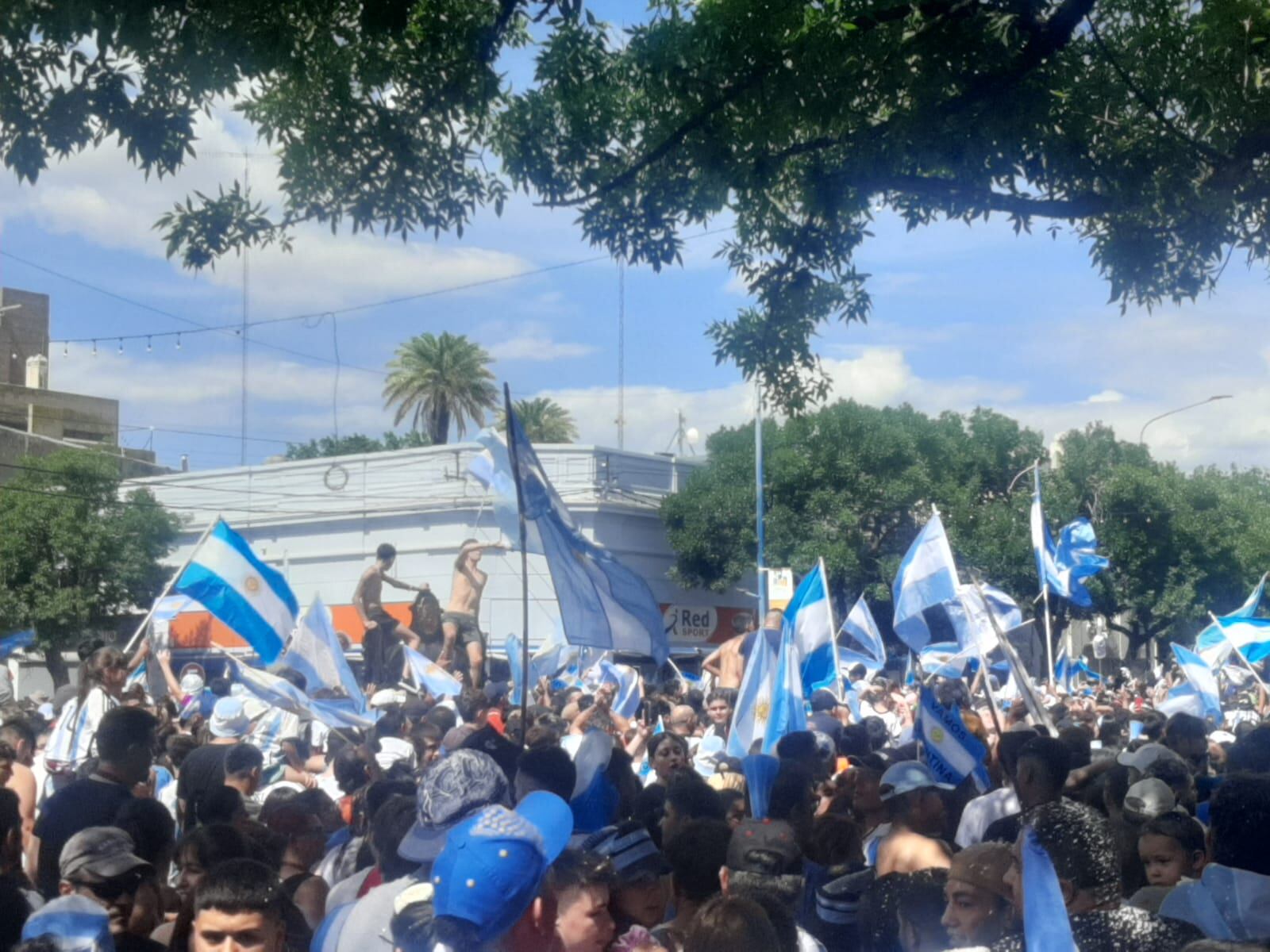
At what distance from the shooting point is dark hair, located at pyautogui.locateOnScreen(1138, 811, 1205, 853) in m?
Answer: 4.86

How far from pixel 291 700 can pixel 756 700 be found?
2987 mm

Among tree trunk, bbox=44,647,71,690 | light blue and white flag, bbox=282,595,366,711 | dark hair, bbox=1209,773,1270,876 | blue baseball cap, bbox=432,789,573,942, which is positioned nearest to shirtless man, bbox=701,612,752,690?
light blue and white flag, bbox=282,595,366,711

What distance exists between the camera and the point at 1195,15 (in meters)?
6.82

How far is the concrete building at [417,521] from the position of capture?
35219 mm

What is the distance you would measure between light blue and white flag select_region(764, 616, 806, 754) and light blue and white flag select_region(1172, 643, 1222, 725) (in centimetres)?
643

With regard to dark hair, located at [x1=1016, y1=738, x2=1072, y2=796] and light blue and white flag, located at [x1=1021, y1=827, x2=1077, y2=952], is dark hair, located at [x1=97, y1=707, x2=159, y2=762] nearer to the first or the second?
dark hair, located at [x1=1016, y1=738, x2=1072, y2=796]

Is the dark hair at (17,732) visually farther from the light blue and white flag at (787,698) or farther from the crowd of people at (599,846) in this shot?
the light blue and white flag at (787,698)

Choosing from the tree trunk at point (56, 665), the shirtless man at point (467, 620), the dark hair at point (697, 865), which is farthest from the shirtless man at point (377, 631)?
the tree trunk at point (56, 665)

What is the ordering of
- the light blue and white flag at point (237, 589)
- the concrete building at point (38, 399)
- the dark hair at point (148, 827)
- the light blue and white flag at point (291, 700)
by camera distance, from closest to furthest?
the dark hair at point (148, 827) → the light blue and white flag at point (291, 700) → the light blue and white flag at point (237, 589) → the concrete building at point (38, 399)

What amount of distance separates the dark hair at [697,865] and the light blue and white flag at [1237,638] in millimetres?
13563

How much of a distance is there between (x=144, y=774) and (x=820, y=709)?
Result: 22.4 feet

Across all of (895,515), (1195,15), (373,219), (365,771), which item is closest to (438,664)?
(365,771)

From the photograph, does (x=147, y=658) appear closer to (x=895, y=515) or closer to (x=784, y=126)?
(x=784, y=126)

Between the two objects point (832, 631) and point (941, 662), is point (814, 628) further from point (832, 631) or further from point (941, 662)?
point (941, 662)
